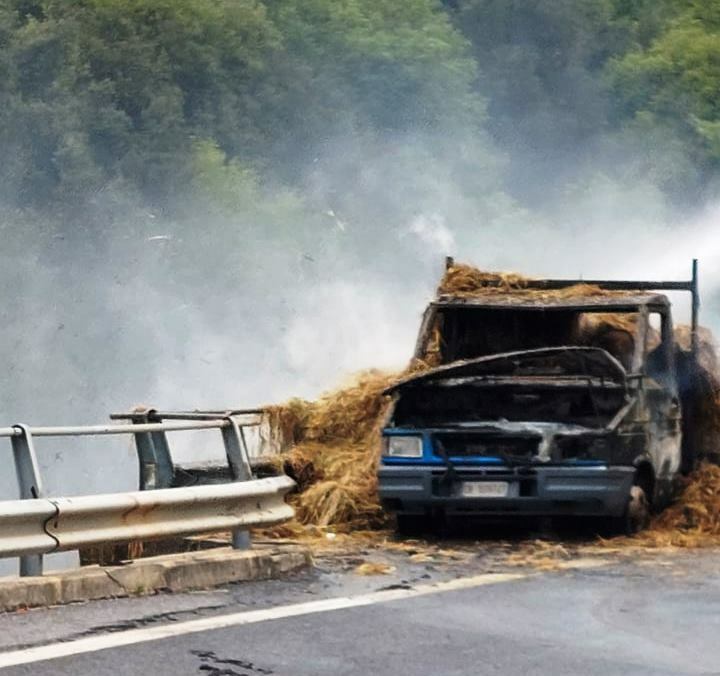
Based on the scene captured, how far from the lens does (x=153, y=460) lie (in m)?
13.8

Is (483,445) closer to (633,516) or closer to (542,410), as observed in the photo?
(542,410)

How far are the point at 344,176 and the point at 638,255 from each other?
3607 centimetres

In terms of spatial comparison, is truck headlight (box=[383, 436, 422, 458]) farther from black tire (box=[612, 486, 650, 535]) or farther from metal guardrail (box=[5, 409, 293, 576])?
metal guardrail (box=[5, 409, 293, 576])

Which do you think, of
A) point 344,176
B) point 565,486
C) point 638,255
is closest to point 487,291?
point 565,486

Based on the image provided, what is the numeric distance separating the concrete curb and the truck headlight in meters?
2.37

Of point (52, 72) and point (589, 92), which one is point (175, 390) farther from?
point (589, 92)

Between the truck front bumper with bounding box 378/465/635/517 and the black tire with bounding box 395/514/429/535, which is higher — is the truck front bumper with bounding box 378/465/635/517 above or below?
above

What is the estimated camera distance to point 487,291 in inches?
648

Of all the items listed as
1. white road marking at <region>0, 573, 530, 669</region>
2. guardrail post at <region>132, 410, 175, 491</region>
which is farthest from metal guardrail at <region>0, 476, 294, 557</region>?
guardrail post at <region>132, 410, 175, 491</region>

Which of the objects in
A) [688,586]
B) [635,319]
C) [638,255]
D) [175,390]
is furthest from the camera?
[175,390]

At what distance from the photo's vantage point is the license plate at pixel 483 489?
46.0 ft

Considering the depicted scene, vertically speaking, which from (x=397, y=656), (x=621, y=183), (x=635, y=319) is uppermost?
(x=621, y=183)

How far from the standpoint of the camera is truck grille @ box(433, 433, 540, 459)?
14211mm

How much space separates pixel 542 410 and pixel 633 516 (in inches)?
46.3
